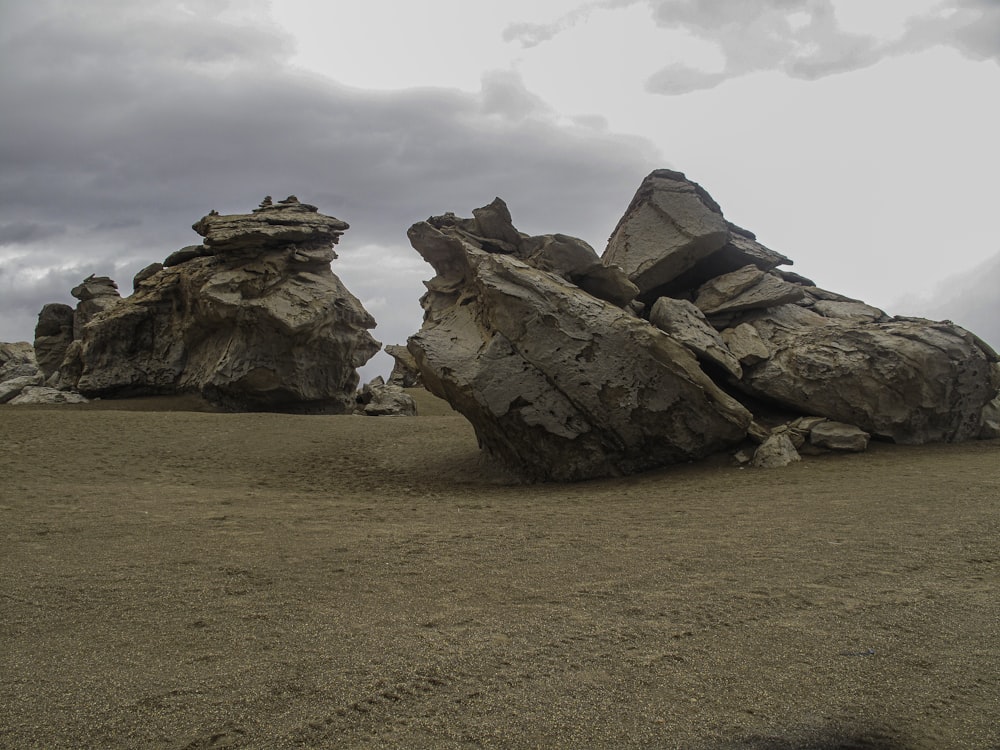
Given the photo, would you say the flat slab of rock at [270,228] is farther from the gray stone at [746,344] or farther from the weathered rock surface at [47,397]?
the gray stone at [746,344]

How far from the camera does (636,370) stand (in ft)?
35.8

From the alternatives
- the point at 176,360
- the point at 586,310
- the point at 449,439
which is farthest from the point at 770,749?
the point at 176,360

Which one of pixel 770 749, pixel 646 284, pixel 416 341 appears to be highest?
pixel 646 284

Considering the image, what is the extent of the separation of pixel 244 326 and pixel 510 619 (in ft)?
57.2

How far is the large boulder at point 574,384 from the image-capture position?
10914 millimetres

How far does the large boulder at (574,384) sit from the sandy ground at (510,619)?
5.97 feet

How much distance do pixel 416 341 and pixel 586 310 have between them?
116 inches

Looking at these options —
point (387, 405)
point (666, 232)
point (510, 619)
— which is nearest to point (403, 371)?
point (387, 405)

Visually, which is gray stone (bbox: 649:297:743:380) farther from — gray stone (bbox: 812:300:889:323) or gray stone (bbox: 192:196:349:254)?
gray stone (bbox: 192:196:349:254)

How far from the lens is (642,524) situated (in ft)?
25.0

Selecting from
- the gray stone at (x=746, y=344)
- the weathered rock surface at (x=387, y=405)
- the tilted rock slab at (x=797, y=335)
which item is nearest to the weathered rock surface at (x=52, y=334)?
the weathered rock surface at (x=387, y=405)

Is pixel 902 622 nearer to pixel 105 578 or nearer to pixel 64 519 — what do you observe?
pixel 105 578

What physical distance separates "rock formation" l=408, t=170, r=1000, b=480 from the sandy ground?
1.86m

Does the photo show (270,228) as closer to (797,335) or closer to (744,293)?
(744,293)
